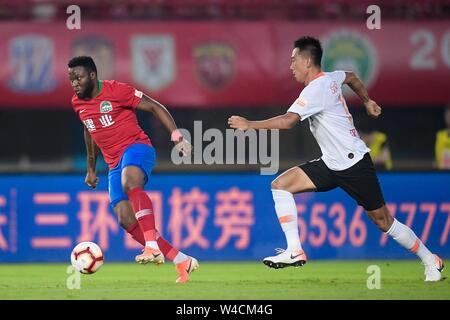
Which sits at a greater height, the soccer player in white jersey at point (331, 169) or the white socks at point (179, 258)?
the soccer player in white jersey at point (331, 169)

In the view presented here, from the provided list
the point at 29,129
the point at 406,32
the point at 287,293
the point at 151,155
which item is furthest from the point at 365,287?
the point at 29,129

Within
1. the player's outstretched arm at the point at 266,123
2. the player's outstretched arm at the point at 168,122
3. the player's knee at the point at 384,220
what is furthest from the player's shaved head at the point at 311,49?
the player's knee at the point at 384,220

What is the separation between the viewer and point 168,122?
922cm

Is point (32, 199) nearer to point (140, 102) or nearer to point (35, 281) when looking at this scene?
point (35, 281)

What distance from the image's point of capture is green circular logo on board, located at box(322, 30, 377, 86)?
1498cm

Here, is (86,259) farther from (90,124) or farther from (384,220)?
(384,220)

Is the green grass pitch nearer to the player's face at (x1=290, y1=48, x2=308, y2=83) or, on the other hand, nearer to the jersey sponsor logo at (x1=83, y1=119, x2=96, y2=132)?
the jersey sponsor logo at (x1=83, y1=119, x2=96, y2=132)

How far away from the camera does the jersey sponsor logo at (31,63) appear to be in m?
14.8

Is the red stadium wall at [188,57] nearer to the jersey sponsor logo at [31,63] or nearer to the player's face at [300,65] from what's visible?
the jersey sponsor logo at [31,63]

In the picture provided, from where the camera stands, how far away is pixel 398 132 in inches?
636

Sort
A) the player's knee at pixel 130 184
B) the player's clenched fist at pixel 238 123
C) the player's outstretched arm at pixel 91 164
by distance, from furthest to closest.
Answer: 1. the player's outstretched arm at pixel 91 164
2. the player's knee at pixel 130 184
3. the player's clenched fist at pixel 238 123

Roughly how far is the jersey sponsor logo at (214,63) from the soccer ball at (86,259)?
6.00 m

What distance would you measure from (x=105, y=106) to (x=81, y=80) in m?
0.29

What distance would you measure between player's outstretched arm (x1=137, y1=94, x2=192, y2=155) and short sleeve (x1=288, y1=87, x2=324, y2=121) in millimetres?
858
